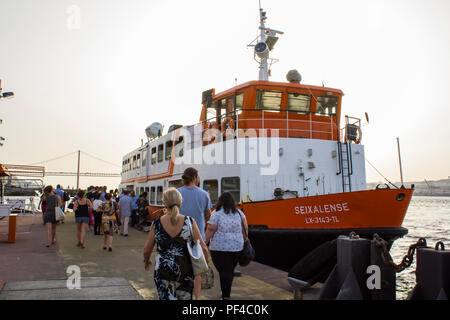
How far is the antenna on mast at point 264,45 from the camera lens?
12992 mm

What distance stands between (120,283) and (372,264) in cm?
385

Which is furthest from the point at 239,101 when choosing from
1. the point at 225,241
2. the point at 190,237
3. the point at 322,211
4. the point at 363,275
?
the point at 190,237

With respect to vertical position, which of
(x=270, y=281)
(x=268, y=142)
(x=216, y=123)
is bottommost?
(x=270, y=281)

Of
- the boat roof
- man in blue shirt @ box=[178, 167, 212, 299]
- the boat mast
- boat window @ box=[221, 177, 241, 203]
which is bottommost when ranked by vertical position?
man in blue shirt @ box=[178, 167, 212, 299]

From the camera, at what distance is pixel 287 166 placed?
921 cm

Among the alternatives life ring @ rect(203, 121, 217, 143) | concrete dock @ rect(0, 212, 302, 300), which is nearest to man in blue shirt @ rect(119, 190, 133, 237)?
concrete dock @ rect(0, 212, 302, 300)

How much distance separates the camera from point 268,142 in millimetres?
9203

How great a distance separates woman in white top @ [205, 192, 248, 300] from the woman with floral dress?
120cm

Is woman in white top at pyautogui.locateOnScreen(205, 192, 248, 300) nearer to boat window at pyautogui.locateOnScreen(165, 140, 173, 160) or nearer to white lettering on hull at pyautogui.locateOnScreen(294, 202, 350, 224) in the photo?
white lettering on hull at pyautogui.locateOnScreen(294, 202, 350, 224)

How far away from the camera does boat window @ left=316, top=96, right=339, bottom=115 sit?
432 inches

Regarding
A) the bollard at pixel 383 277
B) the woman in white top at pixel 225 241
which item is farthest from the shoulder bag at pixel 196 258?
the bollard at pixel 383 277

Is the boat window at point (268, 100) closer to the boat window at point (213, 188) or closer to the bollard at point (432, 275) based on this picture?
the boat window at point (213, 188)

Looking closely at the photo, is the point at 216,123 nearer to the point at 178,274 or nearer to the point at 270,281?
the point at 270,281
